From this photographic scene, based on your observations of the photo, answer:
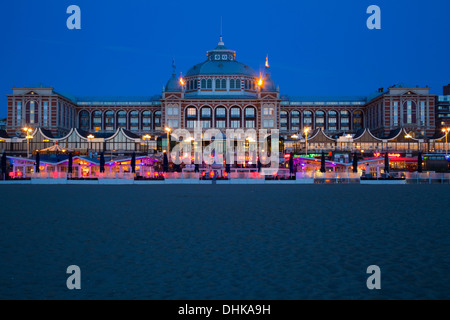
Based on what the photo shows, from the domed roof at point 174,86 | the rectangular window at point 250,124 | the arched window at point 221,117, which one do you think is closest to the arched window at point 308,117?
the rectangular window at point 250,124

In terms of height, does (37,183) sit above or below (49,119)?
below

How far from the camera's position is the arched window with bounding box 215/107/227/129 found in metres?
125

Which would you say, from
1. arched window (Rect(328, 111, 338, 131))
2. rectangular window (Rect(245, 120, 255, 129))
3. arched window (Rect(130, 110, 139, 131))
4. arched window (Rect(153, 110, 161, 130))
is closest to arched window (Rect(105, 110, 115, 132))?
arched window (Rect(130, 110, 139, 131))

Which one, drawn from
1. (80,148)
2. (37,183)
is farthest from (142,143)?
(37,183)

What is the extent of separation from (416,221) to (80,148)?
90645 millimetres

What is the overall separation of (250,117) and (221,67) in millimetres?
16788

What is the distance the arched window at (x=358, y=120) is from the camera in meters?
142

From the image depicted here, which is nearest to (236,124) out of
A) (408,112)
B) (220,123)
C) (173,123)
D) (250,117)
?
(250,117)

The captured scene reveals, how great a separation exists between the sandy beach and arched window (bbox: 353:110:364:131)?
411 ft

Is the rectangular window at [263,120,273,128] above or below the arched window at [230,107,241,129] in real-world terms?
below

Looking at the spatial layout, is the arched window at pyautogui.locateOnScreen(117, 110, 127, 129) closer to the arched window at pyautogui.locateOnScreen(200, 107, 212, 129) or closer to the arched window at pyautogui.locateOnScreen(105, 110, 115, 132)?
the arched window at pyautogui.locateOnScreen(105, 110, 115, 132)

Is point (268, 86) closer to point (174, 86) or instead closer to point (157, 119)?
point (174, 86)

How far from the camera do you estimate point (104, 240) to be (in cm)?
1420
